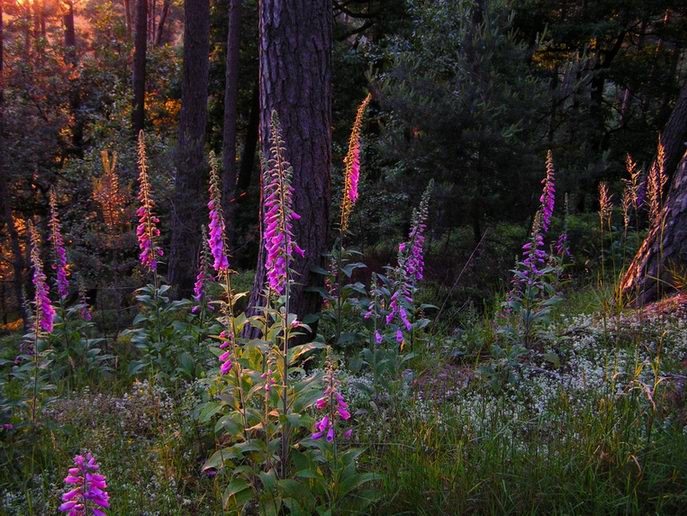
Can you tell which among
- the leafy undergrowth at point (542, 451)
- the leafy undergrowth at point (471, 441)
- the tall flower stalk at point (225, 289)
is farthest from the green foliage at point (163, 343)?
the leafy undergrowth at point (542, 451)

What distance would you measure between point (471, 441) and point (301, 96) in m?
3.25

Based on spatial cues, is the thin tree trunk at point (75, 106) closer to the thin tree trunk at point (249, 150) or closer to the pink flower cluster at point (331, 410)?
the thin tree trunk at point (249, 150)

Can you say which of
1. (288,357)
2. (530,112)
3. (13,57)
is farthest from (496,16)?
(13,57)

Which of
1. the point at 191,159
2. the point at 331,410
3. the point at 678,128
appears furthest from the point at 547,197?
the point at 191,159

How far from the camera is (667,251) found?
5199 millimetres

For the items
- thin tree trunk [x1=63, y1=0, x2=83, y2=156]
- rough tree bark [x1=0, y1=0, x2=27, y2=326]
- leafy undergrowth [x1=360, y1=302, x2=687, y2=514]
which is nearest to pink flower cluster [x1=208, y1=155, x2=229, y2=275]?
leafy undergrowth [x1=360, y1=302, x2=687, y2=514]

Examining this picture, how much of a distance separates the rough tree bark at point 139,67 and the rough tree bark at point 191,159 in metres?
4.64

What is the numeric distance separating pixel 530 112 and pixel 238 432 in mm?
8372

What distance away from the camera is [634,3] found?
14984 mm

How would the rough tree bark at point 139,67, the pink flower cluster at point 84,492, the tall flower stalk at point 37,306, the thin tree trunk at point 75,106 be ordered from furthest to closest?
the rough tree bark at point 139,67
the thin tree trunk at point 75,106
the tall flower stalk at point 37,306
the pink flower cluster at point 84,492

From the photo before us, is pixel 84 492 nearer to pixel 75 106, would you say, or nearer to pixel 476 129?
pixel 476 129

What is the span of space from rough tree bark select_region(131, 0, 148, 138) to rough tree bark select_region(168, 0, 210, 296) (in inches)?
183

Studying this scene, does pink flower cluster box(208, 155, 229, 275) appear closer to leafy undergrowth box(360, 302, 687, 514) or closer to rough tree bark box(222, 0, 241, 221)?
leafy undergrowth box(360, 302, 687, 514)

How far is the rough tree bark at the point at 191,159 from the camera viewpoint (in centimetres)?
1041
